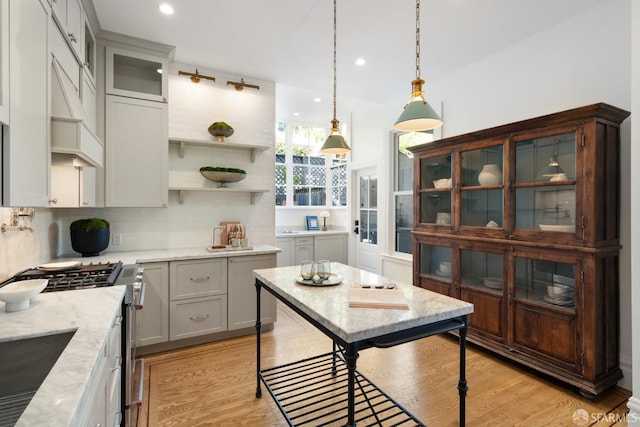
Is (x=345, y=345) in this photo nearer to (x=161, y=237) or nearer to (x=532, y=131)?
(x=532, y=131)

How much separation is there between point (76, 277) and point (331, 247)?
4.12 m

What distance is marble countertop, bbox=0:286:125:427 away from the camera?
30.3 inches

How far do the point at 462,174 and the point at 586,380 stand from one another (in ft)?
6.04

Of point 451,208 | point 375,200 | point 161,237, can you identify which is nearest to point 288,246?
point 375,200

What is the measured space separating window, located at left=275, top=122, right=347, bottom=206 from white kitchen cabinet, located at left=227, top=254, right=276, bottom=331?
2.73 m

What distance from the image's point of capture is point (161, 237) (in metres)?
3.46

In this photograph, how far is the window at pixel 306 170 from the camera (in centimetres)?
611

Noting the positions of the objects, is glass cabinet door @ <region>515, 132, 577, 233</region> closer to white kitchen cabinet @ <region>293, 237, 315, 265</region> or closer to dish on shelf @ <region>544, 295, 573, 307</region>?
dish on shelf @ <region>544, 295, 573, 307</region>

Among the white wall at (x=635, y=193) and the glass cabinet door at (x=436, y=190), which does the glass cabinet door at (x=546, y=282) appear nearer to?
the white wall at (x=635, y=193)

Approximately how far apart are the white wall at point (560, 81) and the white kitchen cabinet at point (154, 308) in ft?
11.1

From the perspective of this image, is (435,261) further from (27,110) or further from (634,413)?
(27,110)

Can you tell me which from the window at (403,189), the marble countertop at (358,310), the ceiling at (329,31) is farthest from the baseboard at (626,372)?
the ceiling at (329,31)

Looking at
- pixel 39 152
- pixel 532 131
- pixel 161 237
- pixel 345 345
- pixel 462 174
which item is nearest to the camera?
pixel 345 345

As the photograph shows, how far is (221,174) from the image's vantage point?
3.45m
